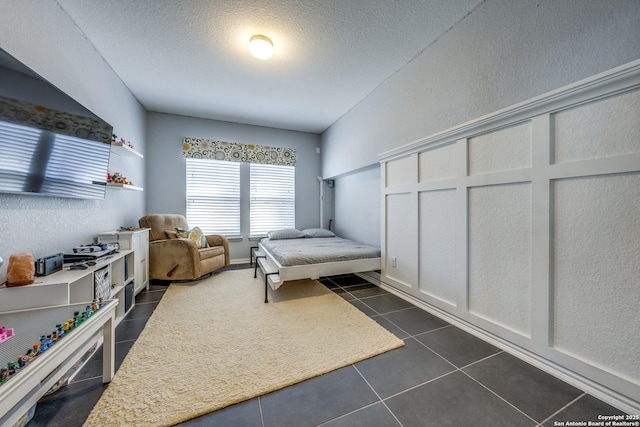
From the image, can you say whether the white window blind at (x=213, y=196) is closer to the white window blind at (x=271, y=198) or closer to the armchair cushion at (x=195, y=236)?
the white window blind at (x=271, y=198)

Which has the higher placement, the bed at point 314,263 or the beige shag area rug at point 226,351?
the bed at point 314,263

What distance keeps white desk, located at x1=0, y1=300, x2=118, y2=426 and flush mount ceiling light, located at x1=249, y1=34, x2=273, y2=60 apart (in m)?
2.41

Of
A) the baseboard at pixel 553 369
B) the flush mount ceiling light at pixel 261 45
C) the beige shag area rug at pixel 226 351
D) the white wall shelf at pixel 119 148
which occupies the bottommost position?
the beige shag area rug at pixel 226 351

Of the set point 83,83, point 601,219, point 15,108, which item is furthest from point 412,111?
point 83,83

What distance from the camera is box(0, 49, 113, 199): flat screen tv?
130 centimetres

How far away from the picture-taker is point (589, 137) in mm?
1314

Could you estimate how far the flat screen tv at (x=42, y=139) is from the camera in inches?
51.1

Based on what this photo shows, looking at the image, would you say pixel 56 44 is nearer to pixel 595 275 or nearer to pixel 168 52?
pixel 168 52

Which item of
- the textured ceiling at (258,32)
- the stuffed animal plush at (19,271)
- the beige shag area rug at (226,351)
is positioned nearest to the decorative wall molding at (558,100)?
the textured ceiling at (258,32)

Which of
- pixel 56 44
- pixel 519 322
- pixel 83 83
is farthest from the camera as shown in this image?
pixel 83 83

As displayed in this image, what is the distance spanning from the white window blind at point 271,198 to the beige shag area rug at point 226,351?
214cm

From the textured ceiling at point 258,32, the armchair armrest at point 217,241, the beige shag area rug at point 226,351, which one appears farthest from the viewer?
the armchair armrest at point 217,241

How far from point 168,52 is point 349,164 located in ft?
9.10

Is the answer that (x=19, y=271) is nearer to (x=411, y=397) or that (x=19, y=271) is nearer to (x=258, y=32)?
(x=411, y=397)
